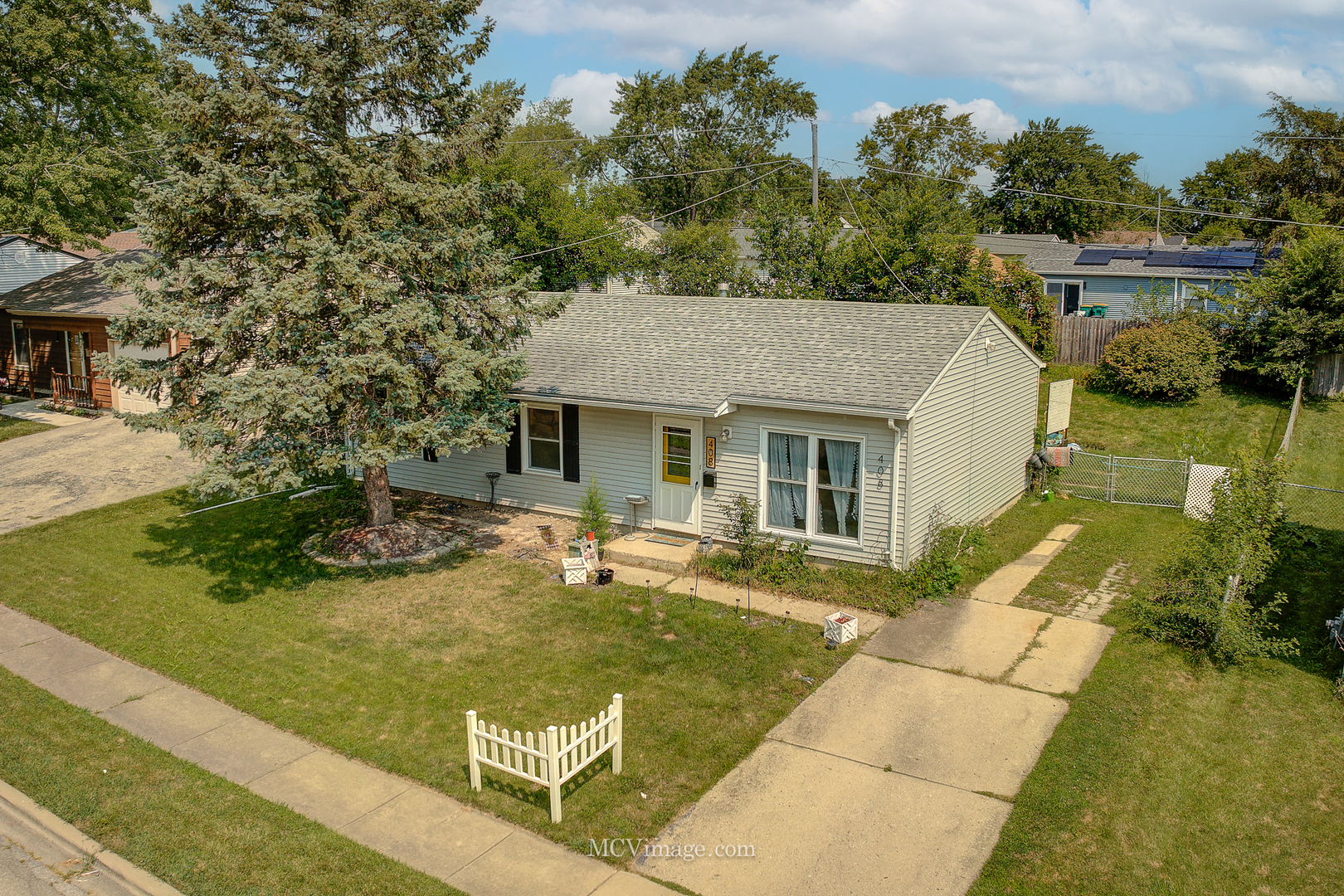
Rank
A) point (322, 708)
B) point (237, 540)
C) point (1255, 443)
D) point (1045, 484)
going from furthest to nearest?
point (1255, 443) → point (1045, 484) → point (237, 540) → point (322, 708)

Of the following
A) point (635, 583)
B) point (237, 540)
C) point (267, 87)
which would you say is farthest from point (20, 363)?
point (635, 583)

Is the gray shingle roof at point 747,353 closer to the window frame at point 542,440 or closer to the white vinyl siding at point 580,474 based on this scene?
the window frame at point 542,440

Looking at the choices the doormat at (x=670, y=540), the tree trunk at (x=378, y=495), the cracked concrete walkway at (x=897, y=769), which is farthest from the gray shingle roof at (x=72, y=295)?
the cracked concrete walkway at (x=897, y=769)

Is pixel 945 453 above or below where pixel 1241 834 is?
above

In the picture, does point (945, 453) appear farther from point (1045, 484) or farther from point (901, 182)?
point (901, 182)

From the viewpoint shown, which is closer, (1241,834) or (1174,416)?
(1241,834)

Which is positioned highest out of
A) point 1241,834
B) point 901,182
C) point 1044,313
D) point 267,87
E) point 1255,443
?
point 901,182

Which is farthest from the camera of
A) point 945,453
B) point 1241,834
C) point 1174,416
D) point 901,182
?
point 901,182
